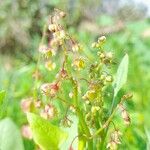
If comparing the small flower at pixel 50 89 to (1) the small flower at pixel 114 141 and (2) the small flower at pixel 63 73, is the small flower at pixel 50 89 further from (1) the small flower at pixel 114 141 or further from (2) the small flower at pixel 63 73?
(1) the small flower at pixel 114 141

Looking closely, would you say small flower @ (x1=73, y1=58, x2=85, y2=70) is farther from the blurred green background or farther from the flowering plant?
the blurred green background

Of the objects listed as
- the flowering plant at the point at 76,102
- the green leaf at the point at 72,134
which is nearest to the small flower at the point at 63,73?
the flowering plant at the point at 76,102

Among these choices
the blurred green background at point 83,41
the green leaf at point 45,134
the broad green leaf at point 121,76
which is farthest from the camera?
the blurred green background at point 83,41

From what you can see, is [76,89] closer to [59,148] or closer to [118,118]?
[59,148]

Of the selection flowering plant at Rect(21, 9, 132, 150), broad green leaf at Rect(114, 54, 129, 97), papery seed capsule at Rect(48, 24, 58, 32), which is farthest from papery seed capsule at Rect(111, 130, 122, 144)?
papery seed capsule at Rect(48, 24, 58, 32)

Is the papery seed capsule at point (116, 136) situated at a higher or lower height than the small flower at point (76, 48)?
lower

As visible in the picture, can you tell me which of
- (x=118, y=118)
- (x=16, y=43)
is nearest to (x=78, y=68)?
(x=118, y=118)
